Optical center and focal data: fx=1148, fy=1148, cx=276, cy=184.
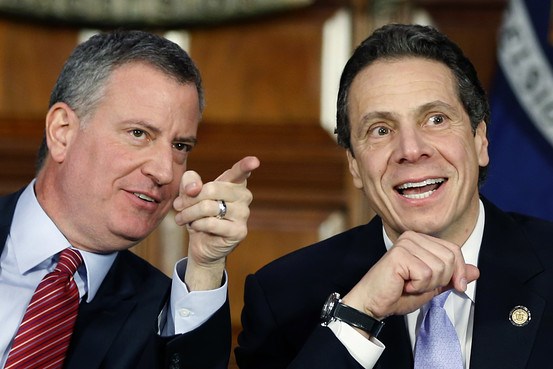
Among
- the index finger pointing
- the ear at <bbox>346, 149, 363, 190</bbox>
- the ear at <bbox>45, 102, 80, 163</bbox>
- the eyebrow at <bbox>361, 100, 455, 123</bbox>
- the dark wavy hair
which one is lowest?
the index finger pointing

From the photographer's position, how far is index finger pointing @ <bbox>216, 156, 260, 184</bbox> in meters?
1.74

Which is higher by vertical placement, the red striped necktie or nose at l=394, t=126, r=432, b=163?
nose at l=394, t=126, r=432, b=163

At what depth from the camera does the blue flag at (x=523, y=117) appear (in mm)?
2951

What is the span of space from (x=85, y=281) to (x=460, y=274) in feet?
2.20

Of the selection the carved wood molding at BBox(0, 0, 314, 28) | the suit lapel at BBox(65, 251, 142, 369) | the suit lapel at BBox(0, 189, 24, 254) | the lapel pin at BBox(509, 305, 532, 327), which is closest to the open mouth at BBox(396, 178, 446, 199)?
the lapel pin at BBox(509, 305, 532, 327)

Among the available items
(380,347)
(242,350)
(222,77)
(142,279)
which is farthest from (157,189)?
(222,77)

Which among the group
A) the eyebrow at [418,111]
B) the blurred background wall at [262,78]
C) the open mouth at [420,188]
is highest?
the blurred background wall at [262,78]

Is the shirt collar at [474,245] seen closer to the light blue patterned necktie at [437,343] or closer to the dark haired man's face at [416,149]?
the dark haired man's face at [416,149]

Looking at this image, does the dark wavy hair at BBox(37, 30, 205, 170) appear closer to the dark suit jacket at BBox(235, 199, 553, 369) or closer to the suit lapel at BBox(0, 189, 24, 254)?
the suit lapel at BBox(0, 189, 24, 254)

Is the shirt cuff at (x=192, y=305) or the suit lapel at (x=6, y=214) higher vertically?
the suit lapel at (x=6, y=214)

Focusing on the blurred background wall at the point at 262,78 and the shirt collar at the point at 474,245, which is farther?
the blurred background wall at the point at 262,78

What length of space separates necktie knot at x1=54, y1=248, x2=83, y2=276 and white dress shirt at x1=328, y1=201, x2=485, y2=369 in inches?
Answer: 18.6

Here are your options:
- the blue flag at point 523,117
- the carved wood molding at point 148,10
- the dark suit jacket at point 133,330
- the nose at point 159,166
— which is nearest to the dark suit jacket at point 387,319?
the dark suit jacket at point 133,330

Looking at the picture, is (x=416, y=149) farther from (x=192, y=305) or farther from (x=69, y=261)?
(x=69, y=261)
